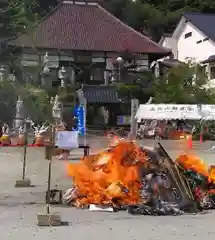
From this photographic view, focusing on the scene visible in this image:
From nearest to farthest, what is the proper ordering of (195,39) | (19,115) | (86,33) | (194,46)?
(19,115), (86,33), (195,39), (194,46)

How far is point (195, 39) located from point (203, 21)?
5.71ft

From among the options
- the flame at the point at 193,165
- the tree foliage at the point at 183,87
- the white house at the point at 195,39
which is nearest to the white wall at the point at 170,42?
the white house at the point at 195,39

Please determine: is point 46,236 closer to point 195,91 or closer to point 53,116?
point 53,116

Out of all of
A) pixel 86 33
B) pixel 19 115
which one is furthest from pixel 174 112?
pixel 86 33

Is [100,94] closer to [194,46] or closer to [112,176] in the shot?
[194,46]

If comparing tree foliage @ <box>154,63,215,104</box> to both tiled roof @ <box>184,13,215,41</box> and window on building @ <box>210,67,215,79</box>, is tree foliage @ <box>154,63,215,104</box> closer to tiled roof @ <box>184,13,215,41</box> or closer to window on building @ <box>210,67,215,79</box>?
window on building @ <box>210,67,215,79</box>

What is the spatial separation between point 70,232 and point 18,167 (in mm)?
A: 7982

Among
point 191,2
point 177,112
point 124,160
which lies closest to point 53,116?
point 177,112

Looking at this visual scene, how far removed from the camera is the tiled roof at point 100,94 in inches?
1305

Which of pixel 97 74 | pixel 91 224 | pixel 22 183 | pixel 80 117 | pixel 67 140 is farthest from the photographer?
pixel 97 74

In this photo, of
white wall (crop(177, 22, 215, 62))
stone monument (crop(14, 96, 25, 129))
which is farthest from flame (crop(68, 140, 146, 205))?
white wall (crop(177, 22, 215, 62))

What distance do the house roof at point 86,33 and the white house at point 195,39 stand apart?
601 cm

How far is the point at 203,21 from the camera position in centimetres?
4472

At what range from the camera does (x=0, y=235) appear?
20.4 feet
